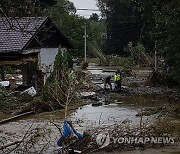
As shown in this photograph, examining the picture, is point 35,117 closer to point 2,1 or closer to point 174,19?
point 174,19

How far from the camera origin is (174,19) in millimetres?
21438

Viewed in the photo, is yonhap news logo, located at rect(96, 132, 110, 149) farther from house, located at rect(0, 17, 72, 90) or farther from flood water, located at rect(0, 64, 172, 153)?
house, located at rect(0, 17, 72, 90)

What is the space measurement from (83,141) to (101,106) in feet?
37.1

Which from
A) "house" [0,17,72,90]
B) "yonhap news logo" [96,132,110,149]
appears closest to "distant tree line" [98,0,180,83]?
"house" [0,17,72,90]

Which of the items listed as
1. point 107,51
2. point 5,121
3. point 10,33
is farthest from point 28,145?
point 107,51

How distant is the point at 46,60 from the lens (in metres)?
28.5

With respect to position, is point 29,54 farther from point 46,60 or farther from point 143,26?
point 143,26

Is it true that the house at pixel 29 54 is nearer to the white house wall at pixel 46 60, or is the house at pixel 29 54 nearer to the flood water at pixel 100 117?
the white house wall at pixel 46 60

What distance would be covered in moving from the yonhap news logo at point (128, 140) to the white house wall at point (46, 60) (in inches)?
625

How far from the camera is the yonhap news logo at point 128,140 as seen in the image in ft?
34.9

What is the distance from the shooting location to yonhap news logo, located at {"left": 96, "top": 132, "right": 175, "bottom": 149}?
10641 millimetres

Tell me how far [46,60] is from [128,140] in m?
18.0

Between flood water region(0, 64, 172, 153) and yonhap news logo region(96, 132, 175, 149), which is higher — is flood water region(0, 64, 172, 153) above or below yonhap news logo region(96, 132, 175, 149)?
below

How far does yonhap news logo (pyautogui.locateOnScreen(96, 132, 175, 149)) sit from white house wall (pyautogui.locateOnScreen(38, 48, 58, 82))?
15865 mm
